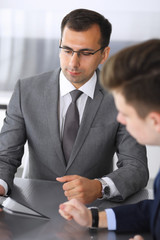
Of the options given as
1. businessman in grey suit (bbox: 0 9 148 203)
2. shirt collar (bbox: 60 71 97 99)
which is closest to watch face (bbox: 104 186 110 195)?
businessman in grey suit (bbox: 0 9 148 203)

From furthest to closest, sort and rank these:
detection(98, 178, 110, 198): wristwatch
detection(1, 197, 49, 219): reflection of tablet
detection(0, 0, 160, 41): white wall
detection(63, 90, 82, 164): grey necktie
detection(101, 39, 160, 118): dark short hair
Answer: detection(0, 0, 160, 41): white wall < detection(63, 90, 82, 164): grey necktie < detection(98, 178, 110, 198): wristwatch < detection(1, 197, 49, 219): reflection of tablet < detection(101, 39, 160, 118): dark short hair

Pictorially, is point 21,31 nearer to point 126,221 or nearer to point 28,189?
point 28,189

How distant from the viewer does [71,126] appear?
6.71ft

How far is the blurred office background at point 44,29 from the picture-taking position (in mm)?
3639

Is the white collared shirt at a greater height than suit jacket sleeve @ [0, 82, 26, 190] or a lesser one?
greater

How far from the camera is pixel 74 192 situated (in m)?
1.56

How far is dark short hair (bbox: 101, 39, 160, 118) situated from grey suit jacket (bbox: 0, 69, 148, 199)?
88 cm

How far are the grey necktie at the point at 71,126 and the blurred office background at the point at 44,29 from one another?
1784 mm

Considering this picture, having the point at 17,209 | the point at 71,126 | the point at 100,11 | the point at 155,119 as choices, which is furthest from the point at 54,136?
the point at 100,11

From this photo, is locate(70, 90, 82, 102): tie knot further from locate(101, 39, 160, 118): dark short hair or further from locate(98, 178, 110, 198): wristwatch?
locate(101, 39, 160, 118): dark short hair

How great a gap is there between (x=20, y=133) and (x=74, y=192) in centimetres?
62

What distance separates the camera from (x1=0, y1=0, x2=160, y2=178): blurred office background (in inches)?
143

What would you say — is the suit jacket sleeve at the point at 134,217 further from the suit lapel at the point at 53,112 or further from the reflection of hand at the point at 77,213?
the suit lapel at the point at 53,112

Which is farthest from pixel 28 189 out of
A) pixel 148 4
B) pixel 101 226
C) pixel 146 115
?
pixel 148 4
